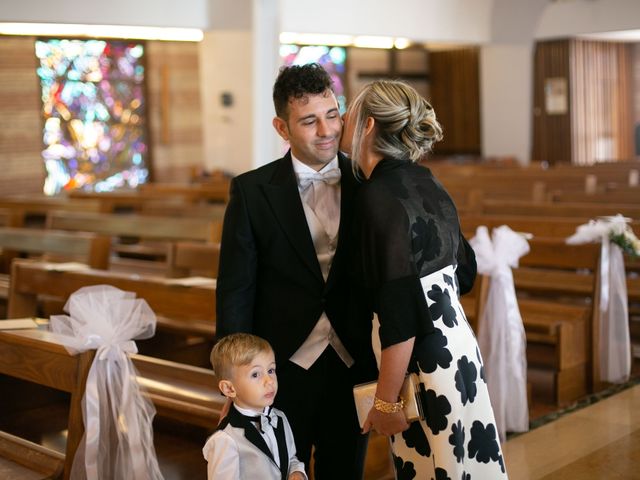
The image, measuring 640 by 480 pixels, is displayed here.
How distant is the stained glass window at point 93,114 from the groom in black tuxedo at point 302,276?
1275 centimetres

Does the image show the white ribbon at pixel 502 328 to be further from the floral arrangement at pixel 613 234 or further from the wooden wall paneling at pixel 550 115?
the wooden wall paneling at pixel 550 115

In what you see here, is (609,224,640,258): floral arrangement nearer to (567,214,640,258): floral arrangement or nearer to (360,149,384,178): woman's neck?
(567,214,640,258): floral arrangement

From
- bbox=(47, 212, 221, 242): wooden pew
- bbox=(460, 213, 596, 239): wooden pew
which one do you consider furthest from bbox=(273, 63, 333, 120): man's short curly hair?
bbox=(47, 212, 221, 242): wooden pew

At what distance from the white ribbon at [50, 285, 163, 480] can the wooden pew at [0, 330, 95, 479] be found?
0.03 meters

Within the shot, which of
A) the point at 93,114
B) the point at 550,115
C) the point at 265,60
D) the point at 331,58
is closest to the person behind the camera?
the point at 265,60

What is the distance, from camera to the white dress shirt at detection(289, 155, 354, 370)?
2486 millimetres

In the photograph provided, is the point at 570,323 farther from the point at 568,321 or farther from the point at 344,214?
the point at 344,214

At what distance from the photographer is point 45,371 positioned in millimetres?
3066

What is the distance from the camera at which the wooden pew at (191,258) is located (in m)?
4.91

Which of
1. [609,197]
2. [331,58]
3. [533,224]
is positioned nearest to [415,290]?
[533,224]

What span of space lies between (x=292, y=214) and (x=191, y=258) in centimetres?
263

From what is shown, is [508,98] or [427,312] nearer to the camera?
[427,312]

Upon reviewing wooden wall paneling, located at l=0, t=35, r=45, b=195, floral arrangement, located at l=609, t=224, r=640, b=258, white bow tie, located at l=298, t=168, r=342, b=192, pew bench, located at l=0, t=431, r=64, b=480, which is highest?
wooden wall paneling, located at l=0, t=35, r=45, b=195

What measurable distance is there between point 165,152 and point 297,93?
13635 mm
